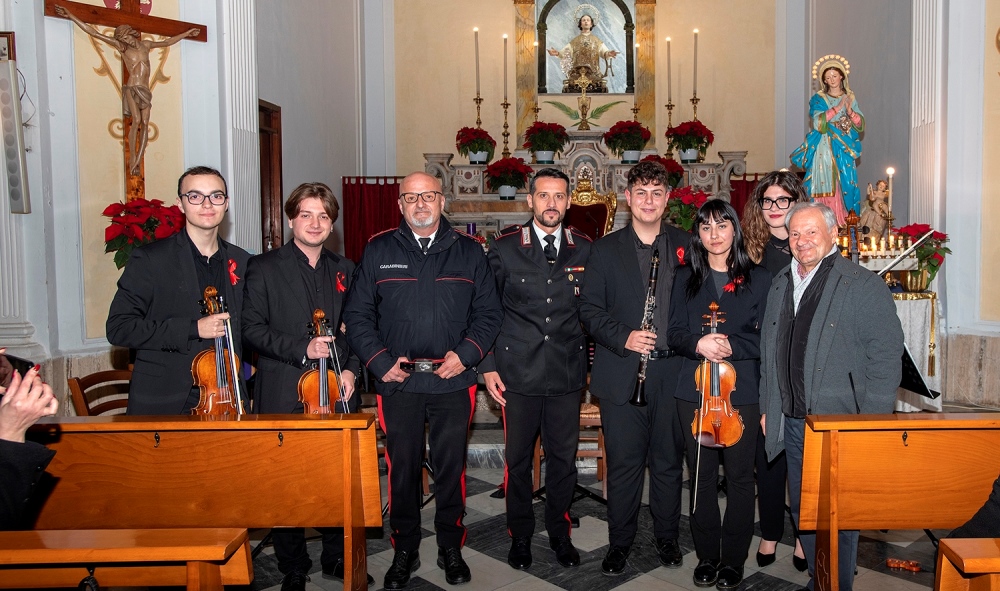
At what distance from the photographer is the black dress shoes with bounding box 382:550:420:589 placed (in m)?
3.23

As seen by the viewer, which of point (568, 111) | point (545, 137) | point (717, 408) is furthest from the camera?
point (568, 111)

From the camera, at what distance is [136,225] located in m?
4.58

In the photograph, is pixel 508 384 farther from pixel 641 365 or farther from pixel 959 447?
pixel 959 447

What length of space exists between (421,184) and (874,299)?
177cm

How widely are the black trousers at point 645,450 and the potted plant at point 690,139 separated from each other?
21.9ft

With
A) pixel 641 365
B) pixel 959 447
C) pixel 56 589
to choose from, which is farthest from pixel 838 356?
pixel 56 589

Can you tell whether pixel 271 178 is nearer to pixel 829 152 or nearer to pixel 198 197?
pixel 198 197

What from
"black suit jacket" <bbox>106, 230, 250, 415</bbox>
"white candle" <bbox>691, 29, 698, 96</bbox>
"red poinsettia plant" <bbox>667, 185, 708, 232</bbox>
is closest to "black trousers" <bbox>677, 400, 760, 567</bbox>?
"black suit jacket" <bbox>106, 230, 250, 415</bbox>

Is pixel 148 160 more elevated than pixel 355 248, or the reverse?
pixel 148 160

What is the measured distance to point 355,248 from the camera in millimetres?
10211

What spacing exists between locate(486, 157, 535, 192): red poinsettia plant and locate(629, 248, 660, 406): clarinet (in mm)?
5650

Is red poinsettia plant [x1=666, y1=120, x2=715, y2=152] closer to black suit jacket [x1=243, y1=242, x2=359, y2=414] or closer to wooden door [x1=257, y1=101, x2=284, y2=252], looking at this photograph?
wooden door [x1=257, y1=101, x2=284, y2=252]

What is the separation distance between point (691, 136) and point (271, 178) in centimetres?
482

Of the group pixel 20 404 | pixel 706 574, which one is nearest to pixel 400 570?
pixel 706 574
